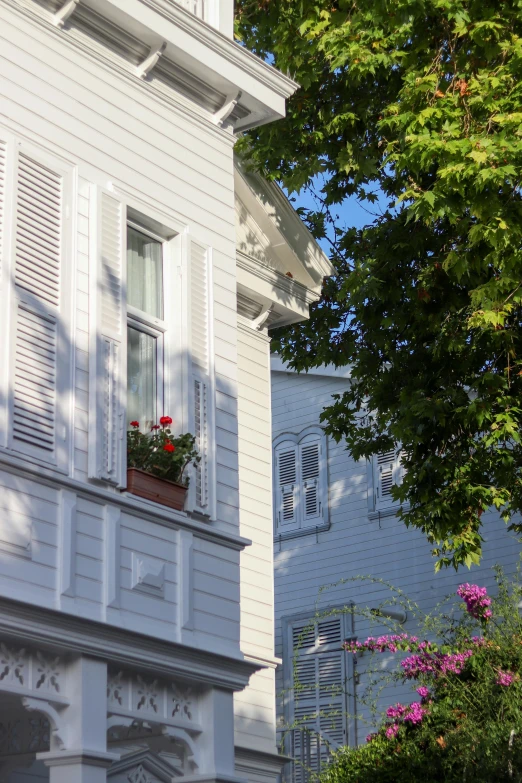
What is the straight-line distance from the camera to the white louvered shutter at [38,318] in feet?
27.1

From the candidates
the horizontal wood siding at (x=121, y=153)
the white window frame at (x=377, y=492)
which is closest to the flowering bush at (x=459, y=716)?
the horizontal wood siding at (x=121, y=153)

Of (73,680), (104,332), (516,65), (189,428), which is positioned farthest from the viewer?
(516,65)

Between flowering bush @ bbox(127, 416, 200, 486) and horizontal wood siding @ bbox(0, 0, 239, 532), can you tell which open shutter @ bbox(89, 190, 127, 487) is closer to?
horizontal wood siding @ bbox(0, 0, 239, 532)

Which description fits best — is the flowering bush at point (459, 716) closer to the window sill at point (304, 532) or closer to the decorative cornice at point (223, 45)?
the decorative cornice at point (223, 45)

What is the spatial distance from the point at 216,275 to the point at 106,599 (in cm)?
309

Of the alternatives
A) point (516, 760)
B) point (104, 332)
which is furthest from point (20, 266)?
point (516, 760)

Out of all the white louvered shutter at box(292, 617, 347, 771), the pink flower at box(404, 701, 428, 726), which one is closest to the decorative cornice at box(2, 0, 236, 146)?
the pink flower at box(404, 701, 428, 726)

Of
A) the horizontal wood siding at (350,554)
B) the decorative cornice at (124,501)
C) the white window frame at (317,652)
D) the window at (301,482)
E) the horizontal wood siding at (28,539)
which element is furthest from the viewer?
the window at (301,482)

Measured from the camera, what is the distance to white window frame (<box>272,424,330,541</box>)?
21594 millimetres

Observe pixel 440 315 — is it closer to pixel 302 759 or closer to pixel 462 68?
pixel 462 68

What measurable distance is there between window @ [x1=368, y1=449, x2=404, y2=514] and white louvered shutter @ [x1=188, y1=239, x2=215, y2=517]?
36.0ft

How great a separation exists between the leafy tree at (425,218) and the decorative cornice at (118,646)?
4322 millimetres

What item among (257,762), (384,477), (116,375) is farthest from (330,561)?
(116,375)

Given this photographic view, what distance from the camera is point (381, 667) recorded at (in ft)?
63.3
